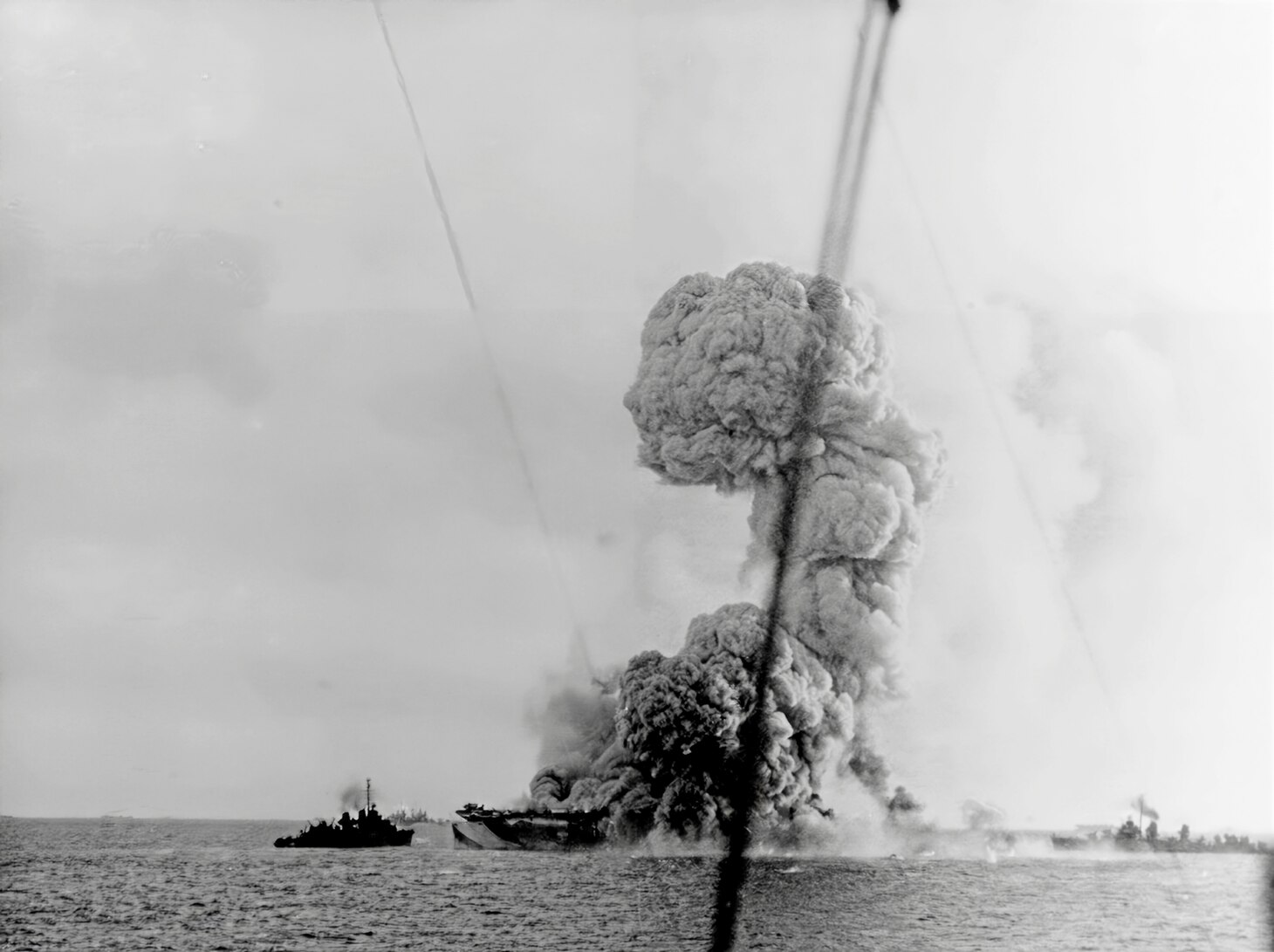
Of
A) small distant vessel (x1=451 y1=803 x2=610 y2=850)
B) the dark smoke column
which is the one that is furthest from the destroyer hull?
the dark smoke column

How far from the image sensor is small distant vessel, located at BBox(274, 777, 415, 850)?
42875 millimetres

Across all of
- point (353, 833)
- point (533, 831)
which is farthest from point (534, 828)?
point (353, 833)

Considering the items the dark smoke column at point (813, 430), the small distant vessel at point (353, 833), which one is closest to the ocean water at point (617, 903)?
the small distant vessel at point (353, 833)

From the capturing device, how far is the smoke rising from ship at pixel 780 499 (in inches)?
1323

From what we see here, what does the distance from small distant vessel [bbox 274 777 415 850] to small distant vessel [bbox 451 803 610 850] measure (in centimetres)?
278

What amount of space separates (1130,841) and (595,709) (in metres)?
13.1

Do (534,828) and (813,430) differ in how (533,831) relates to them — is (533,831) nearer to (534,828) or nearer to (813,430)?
(534,828)

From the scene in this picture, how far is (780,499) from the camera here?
34719 mm

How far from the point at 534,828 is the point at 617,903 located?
1165 cm

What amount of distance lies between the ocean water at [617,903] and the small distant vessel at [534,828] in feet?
1.61

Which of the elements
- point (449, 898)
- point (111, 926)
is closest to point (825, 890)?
point (449, 898)

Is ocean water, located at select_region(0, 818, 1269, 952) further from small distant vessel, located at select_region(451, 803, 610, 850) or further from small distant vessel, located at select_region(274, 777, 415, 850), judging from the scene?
small distant vessel, located at select_region(274, 777, 415, 850)

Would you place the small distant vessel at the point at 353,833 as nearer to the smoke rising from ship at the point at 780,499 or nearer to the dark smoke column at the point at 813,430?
the smoke rising from ship at the point at 780,499

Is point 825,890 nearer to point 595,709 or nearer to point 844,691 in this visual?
point 844,691
